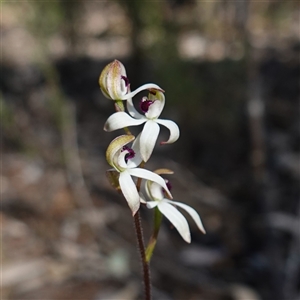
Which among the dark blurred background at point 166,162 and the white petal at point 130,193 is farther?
the dark blurred background at point 166,162

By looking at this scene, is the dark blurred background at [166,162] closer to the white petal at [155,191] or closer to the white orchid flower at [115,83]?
the white petal at [155,191]

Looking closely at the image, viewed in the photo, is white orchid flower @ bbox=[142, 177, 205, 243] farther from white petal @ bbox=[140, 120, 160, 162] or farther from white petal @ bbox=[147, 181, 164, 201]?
white petal @ bbox=[140, 120, 160, 162]

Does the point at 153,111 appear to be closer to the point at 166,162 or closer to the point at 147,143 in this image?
the point at 147,143

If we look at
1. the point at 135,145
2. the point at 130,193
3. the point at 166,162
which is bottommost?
the point at 130,193

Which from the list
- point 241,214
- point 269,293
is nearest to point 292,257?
point 269,293

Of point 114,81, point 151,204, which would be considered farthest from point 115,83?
point 151,204

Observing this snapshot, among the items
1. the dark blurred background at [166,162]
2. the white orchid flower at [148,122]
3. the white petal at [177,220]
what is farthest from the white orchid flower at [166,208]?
the dark blurred background at [166,162]

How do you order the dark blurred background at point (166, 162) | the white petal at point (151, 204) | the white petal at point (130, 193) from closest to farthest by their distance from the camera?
the white petal at point (130, 193) → the white petal at point (151, 204) → the dark blurred background at point (166, 162)

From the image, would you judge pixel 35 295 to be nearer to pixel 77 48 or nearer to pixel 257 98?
pixel 257 98
